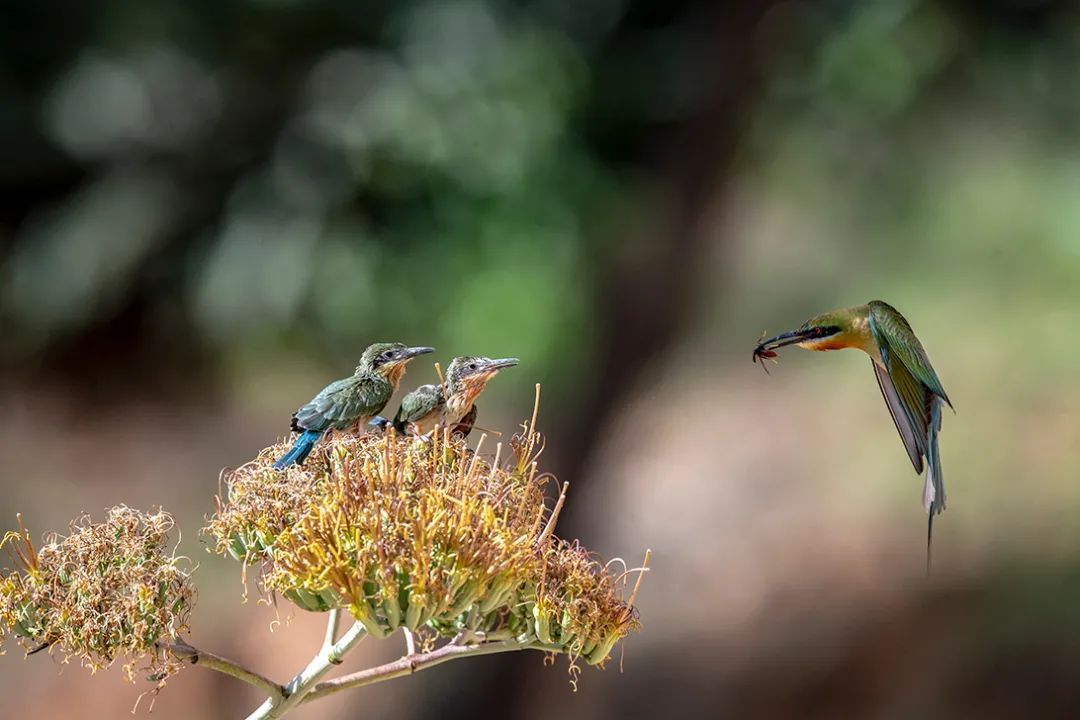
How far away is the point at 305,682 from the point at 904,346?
824 millimetres

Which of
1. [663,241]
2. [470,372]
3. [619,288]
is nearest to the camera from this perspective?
[470,372]

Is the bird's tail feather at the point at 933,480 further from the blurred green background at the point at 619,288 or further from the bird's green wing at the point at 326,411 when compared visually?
the blurred green background at the point at 619,288

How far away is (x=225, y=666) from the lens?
1.43 metres

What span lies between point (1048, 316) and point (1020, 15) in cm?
162

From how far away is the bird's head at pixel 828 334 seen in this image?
1.45m

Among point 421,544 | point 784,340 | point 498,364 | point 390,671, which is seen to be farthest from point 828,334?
point 390,671

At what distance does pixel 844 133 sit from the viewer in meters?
6.44

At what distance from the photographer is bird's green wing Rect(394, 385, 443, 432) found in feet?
5.23

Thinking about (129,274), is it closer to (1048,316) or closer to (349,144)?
(349,144)

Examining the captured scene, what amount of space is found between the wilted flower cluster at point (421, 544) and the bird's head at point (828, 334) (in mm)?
310

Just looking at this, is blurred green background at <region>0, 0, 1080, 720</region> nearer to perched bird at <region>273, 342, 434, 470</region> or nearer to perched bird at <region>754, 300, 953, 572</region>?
perched bird at <region>754, 300, 953, 572</region>

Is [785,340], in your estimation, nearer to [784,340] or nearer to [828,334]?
[784,340]

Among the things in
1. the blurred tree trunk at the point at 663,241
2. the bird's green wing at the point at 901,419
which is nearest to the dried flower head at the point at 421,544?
the bird's green wing at the point at 901,419

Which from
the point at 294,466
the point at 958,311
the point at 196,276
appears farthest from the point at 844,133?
the point at 294,466
